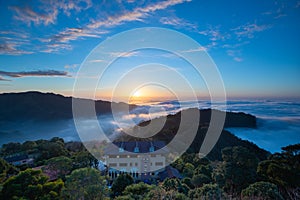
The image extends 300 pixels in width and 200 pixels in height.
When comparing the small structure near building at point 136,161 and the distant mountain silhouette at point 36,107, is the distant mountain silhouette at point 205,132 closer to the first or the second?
the small structure near building at point 136,161

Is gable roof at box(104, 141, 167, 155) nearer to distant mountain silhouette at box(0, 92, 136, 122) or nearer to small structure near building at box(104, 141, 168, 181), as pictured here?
small structure near building at box(104, 141, 168, 181)

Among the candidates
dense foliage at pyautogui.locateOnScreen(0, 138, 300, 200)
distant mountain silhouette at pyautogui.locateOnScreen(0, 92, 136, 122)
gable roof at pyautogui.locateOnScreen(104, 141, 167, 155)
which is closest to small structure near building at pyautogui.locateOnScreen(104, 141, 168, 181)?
gable roof at pyautogui.locateOnScreen(104, 141, 167, 155)

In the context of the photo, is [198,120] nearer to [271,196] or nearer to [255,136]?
[255,136]

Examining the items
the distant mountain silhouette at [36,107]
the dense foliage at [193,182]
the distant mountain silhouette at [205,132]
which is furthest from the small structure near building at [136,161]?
the distant mountain silhouette at [36,107]

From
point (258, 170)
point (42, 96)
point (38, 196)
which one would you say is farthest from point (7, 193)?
point (42, 96)

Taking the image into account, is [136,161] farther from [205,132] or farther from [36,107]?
[36,107]
